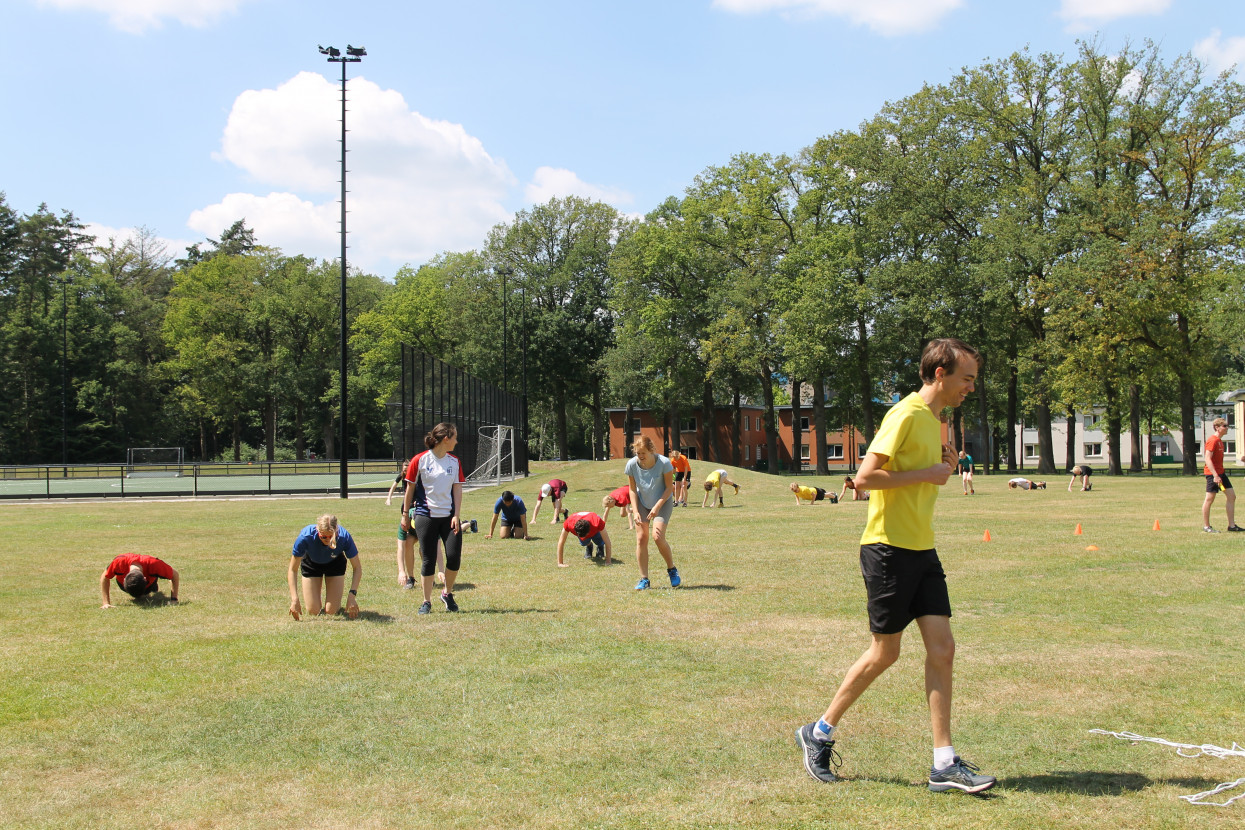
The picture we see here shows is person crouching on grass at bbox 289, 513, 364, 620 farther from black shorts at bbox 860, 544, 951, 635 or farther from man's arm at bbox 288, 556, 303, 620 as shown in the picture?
black shorts at bbox 860, 544, 951, 635

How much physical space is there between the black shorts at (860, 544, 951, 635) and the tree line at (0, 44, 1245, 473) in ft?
142

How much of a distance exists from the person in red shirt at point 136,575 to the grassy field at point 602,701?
10.4 inches

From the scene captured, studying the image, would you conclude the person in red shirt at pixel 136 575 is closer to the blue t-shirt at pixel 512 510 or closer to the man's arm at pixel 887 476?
the blue t-shirt at pixel 512 510

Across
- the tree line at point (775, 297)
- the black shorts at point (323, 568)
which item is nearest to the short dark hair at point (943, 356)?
the black shorts at point (323, 568)

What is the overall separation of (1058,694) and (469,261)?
78966mm

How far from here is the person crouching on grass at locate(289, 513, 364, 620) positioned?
30.4ft

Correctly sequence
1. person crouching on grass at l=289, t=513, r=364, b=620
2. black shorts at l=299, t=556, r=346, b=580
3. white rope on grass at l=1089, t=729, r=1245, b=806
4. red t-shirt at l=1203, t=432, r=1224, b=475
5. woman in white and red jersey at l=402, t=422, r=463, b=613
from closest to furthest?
white rope on grass at l=1089, t=729, r=1245, b=806, person crouching on grass at l=289, t=513, r=364, b=620, black shorts at l=299, t=556, r=346, b=580, woman in white and red jersey at l=402, t=422, r=463, b=613, red t-shirt at l=1203, t=432, r=1224, b=475

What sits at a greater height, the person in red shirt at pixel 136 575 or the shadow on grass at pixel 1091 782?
the person in red shirt at pixel 136 575

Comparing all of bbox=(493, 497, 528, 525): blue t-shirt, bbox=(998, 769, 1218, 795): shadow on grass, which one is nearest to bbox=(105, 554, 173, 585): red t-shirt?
bbox=(493, 497, 528, 525): blue t-shirt

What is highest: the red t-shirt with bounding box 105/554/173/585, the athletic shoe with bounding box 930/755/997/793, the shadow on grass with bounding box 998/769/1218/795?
the red t-shirt with bounding box 105/554/173/585

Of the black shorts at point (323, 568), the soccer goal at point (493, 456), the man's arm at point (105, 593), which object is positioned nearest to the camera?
the black shorts at point (323, 568)

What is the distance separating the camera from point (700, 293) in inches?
2499

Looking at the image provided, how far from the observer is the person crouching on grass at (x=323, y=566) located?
9266 mm

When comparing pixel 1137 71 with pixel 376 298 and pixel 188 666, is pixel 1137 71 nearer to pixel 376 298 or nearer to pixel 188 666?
pixel 188 666
